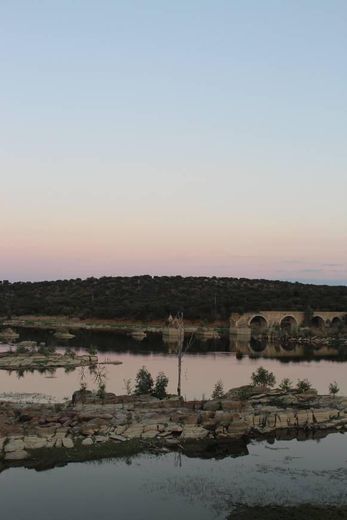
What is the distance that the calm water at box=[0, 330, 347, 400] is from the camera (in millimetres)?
42531

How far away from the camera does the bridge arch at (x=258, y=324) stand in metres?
96.1

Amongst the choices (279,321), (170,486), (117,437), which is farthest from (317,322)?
(170,486)

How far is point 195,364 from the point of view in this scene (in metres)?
56.2

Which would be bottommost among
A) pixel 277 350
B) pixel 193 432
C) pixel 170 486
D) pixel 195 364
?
pixel 170 486

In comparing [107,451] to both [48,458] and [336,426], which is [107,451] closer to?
[48,458]

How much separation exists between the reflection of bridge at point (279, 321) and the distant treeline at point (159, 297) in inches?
83.6

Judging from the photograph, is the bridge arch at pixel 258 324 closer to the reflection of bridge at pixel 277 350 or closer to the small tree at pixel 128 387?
the reflection of bridge at pixel 277 350

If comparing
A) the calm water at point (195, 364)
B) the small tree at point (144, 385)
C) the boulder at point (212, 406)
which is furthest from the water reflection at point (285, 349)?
the boulder at point (212, 406)

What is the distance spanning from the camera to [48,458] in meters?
23.0

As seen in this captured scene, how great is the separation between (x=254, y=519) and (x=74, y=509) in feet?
16.7

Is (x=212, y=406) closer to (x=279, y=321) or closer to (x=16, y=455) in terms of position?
(x=16, y=455)

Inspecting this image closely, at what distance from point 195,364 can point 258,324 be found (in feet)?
146

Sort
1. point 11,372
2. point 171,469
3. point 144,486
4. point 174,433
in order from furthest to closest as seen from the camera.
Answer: point 11,372 < point 174,433 < point 171,469 < point 144,486

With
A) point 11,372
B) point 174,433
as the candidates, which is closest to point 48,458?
point 174,433
